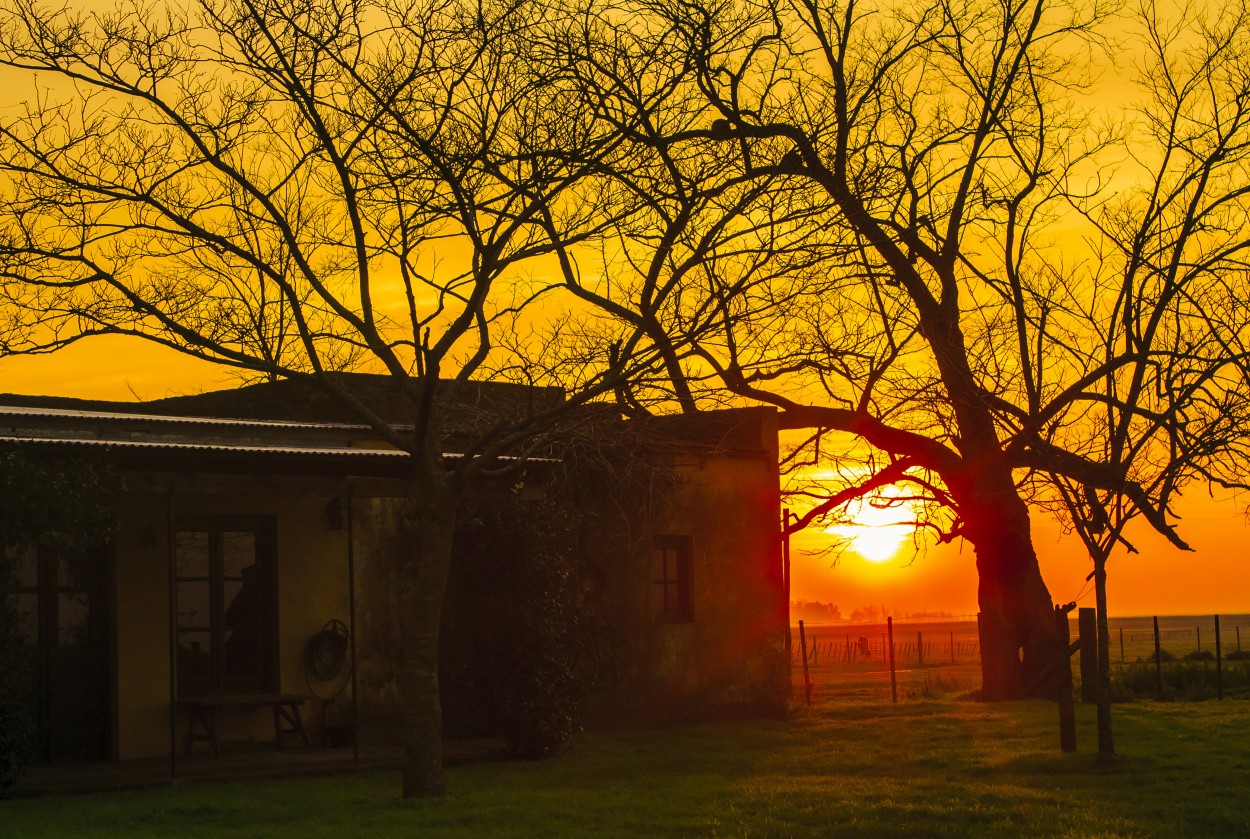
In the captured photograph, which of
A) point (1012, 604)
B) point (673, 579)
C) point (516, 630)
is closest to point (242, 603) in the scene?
point (516, 630)

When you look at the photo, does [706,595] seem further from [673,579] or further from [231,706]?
[231,706]

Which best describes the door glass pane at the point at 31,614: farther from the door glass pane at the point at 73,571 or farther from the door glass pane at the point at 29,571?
the door glass pane at the point at 73,571

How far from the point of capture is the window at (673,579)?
18.2 m

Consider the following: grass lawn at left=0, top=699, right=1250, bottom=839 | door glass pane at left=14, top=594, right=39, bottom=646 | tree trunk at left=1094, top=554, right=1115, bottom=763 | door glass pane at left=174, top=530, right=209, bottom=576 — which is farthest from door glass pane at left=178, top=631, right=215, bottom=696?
tree trunk at left=1094, top=554, right=1115, bottom=763

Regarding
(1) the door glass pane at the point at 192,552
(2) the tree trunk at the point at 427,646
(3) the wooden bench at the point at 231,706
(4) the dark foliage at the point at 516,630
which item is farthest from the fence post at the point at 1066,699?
(1) the door glass pane at the point at 192,552

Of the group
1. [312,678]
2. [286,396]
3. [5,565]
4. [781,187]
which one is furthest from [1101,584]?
[286,396]

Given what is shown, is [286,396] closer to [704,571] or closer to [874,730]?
[704,571]

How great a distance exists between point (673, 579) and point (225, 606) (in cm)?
602

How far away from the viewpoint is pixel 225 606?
47.7 ft

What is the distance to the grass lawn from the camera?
9867 mm

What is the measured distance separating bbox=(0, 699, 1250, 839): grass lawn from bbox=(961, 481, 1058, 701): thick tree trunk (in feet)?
15.0

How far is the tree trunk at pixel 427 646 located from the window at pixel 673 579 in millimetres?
6823

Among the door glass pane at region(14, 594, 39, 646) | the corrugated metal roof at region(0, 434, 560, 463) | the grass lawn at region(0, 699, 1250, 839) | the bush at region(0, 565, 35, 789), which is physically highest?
the corrugated metal roof at region(0, 434, 560, 463)

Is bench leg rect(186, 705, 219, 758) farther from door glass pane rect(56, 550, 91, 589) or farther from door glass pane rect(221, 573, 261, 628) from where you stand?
door glass pane rect(56, 550, 91, 589)
